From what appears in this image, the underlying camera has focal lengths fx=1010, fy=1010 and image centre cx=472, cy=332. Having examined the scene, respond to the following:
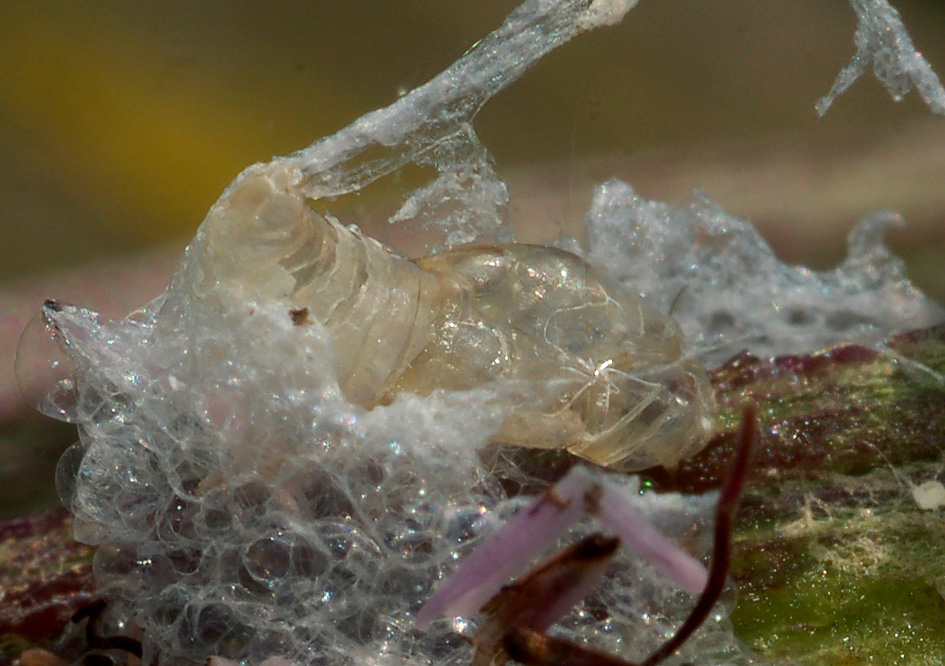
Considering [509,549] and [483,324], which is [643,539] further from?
[483,324]

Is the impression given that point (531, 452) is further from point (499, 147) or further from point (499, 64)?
point (499, 147)

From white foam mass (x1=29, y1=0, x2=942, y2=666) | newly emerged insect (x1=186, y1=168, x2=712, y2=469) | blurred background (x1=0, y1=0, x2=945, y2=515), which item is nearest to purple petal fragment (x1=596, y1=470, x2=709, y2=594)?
white foam mass (x1=29, y1=0, x2=942, y2=666)

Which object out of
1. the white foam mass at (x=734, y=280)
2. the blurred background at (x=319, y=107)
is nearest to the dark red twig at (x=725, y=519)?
the white foam mass at (x=734, y=280)

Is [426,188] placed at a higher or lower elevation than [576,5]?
lower

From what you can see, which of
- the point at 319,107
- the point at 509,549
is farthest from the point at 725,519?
the point at 319,107

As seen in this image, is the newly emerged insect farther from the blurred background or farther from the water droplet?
the blurred background

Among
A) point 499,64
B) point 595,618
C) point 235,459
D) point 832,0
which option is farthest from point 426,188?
point 832,0
